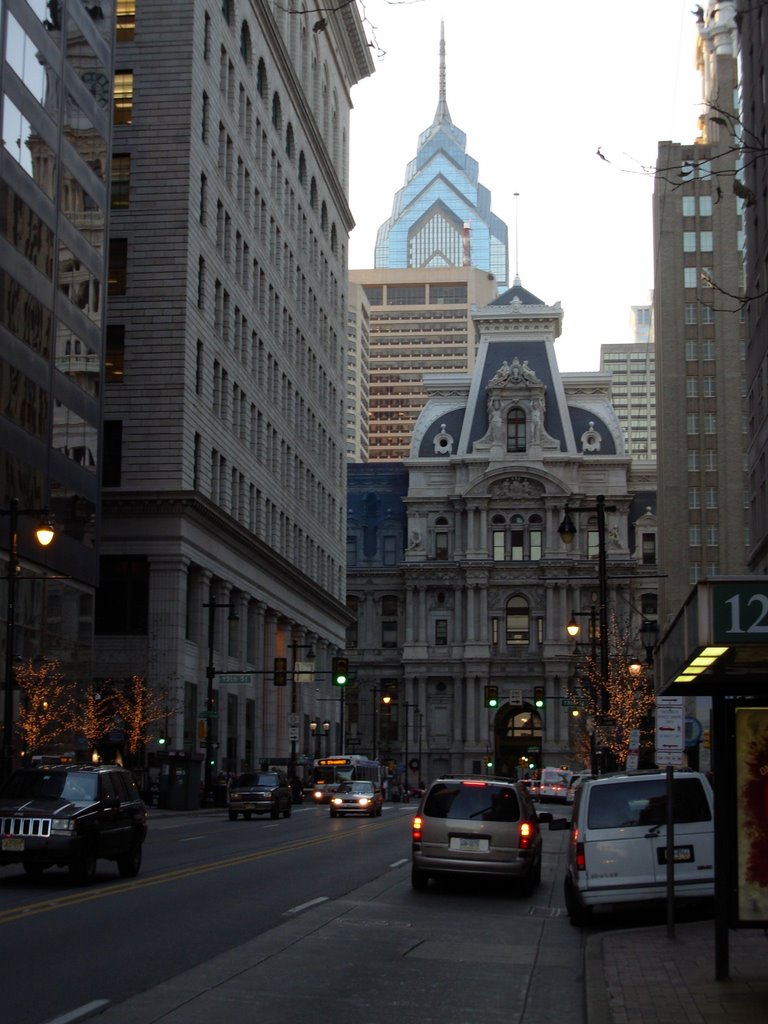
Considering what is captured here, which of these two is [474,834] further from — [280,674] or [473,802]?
[280,674]

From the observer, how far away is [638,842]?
62.8 ft

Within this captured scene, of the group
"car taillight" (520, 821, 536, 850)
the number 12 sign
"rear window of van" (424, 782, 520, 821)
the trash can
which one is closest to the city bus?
the trash can

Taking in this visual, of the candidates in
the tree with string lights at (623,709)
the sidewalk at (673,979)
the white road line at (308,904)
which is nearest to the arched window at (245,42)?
the tree with string lights at (623,709)

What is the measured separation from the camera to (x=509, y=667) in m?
124

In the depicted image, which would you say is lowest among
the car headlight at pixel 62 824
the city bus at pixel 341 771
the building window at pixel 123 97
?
the city bus at pixel 341 771

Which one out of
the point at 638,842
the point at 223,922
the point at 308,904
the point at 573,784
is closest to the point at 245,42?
the point at 573,784

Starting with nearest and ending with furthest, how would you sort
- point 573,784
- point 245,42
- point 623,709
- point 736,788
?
point 736,788 → point 623,709 → point 573,784 → point 245,42

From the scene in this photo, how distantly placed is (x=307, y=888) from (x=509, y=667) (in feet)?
334

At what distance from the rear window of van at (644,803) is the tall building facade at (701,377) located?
76.6 m

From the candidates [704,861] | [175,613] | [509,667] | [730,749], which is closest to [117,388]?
[175,613]

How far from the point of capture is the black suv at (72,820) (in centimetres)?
2181

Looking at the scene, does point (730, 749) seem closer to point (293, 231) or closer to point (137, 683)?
point (137, 683)

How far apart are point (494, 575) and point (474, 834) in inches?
3991

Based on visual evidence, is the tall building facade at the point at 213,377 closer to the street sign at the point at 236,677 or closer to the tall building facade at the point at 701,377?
the street sign at the point at 236,677
